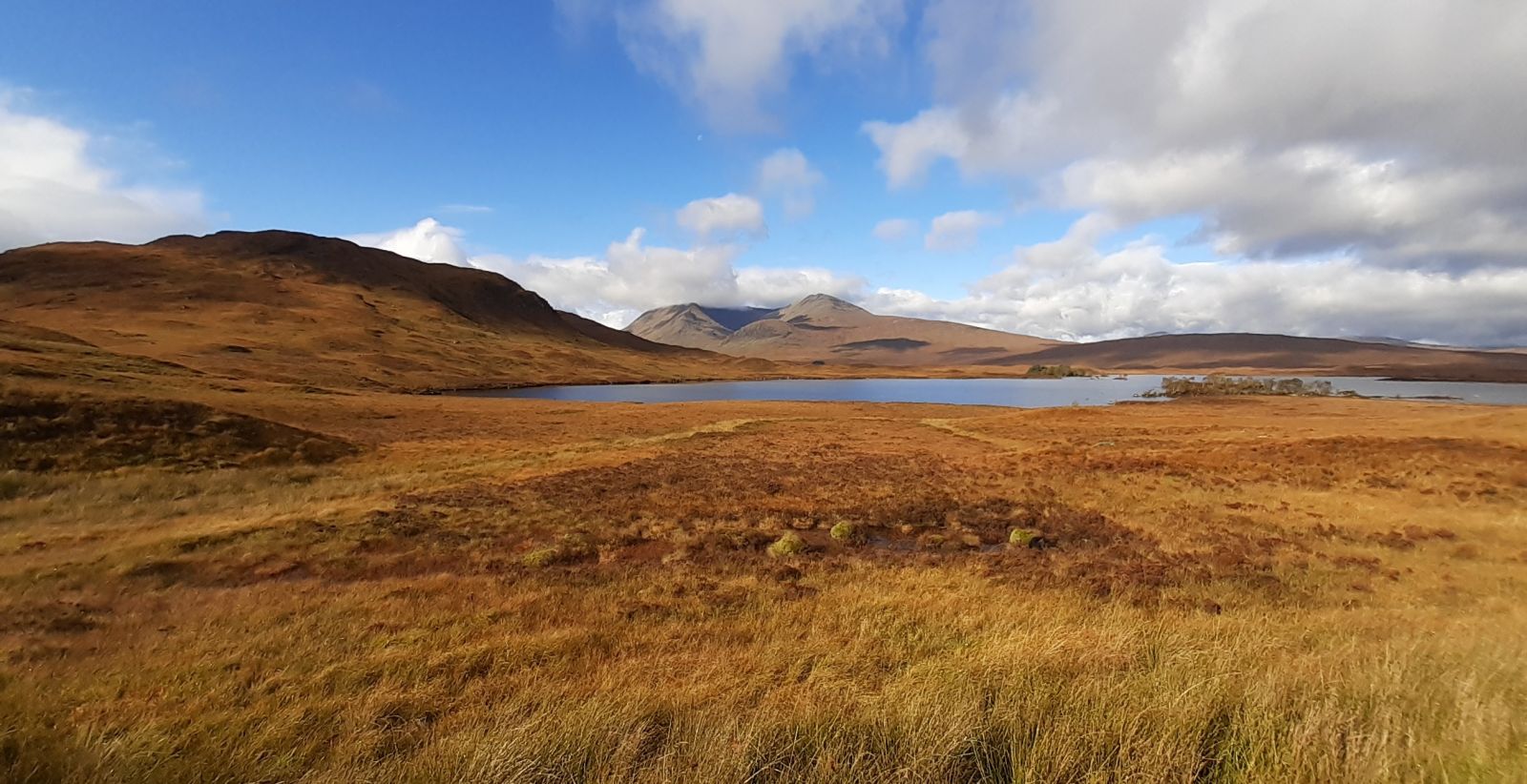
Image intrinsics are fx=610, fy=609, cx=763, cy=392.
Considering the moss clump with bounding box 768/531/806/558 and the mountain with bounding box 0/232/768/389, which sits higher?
the mountain with bounding box 0/232/768/389

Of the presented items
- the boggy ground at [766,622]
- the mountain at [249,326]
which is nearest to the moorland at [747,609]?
the boggy ground at [766,622]

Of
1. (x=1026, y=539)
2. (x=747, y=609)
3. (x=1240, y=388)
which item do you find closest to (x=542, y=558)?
(x=747, y=609)

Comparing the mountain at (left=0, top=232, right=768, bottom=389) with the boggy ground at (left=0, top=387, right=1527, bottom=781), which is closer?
the boggy ground at (left=0, top=387, right=1527, bottom=781)

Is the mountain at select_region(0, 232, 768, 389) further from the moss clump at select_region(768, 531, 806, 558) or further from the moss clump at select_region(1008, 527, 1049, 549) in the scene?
the moss clump at select_region(1008, 527, 1049, 549)

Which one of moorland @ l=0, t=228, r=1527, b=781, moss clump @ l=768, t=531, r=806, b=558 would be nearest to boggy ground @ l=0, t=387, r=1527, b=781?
moorland @ l=0, t=228, r=1527, b=781

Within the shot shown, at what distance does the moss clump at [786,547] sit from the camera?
14.9m

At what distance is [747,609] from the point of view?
9.77 meters

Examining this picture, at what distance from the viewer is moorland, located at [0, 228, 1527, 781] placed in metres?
4.31

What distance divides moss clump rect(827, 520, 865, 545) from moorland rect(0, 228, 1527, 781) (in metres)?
0.11

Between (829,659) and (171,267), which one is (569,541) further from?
(171,267)

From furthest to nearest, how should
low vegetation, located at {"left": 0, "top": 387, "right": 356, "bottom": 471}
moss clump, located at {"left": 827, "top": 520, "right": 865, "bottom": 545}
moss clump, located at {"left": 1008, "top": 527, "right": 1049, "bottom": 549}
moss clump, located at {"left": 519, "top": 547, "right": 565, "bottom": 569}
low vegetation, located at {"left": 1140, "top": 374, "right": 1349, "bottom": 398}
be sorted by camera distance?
low vegetation, located at {"left": 1140, "top": 374, "right": 1349, "bottom": 398}, low vegetation, located at {"left": 0, "top": 387, "right": 356, "bottom": 471}, moss clump, located at {"left": 827, "top": 520, "right": 865, "bottom": 545}, moss clump, located at {"left": 1008, "top": 527, "right": 1049, "bottom": 549}, moss clump, located at {"left": 519, "top": 547, "right": 565, "bottom": 569}

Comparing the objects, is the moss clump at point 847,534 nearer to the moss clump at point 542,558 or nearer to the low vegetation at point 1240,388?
the moss clump at point 542,558

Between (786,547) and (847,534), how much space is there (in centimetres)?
258

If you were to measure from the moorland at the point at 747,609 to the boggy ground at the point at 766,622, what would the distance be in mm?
54
